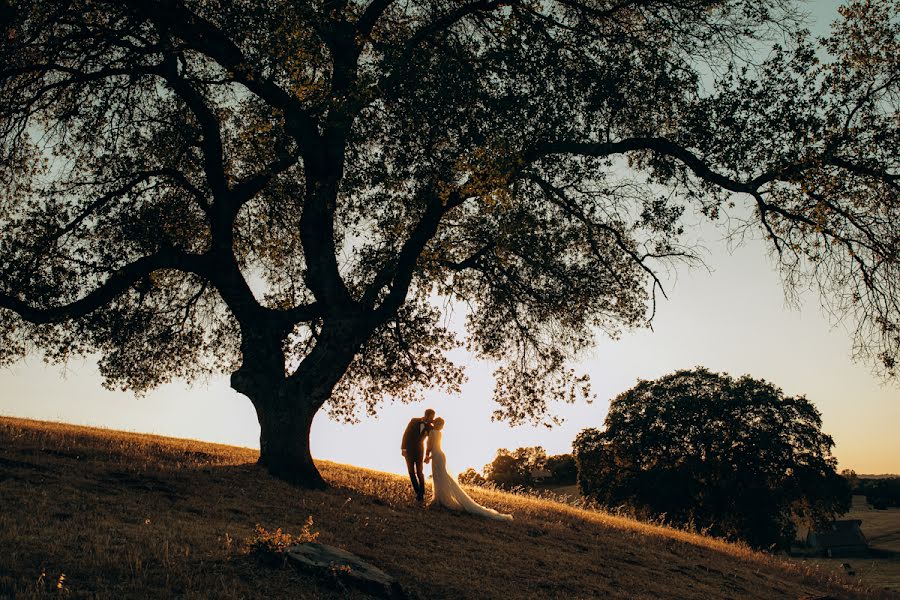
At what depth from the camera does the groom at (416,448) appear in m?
18.7

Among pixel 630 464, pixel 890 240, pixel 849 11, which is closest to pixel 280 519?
pixel 890 240

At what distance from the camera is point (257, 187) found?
19156 mm

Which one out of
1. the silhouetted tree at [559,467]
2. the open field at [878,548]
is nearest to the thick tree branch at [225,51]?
the open field at [878,548]

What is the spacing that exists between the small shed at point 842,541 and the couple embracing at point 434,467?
68454 mm

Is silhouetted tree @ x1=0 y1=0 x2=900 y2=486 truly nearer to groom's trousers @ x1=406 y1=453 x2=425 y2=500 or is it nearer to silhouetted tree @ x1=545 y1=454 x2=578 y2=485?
groom's trousers @ x1=406 y1=453 x2=425 y2=500

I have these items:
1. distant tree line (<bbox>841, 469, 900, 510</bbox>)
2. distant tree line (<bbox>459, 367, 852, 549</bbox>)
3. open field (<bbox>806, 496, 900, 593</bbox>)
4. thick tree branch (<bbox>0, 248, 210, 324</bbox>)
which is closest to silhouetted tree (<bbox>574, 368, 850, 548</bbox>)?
distant tree line (<bbox>459, 367, 852, 549</bbox>)

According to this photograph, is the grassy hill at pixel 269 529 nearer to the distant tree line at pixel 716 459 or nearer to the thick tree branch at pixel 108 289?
the thick tree branch at pixel 108 289

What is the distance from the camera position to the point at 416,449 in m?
18.9

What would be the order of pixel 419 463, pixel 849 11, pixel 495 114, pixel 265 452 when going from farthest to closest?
1. pixel 419 463
2. pixel 265 452
3. pixel 849 11
4. pixel 495 114

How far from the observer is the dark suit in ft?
61.4

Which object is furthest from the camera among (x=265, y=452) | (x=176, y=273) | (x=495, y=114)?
(x=176, y=273)

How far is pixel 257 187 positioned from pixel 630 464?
143 feet

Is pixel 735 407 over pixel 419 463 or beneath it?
over

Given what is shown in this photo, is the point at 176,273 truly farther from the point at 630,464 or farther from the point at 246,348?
the point at 630,464
